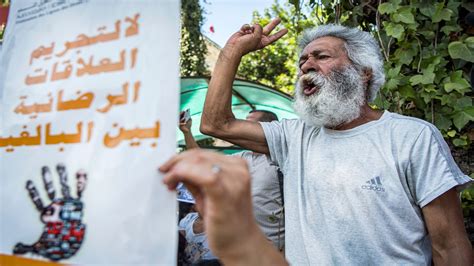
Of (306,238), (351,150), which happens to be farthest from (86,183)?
(351,150)

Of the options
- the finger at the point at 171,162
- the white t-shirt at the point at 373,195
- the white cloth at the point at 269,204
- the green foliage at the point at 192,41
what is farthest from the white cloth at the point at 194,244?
the green foliage at the point at 192,41

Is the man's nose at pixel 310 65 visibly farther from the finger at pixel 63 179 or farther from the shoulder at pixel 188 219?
the shoulder at pixel 188 219

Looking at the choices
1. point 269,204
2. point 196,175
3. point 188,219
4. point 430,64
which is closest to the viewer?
point 196,175

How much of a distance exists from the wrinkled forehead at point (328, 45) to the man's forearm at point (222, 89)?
1.33 ft

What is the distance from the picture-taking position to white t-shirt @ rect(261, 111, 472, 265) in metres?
1.90

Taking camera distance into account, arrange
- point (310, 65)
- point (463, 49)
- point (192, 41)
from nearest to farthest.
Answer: point (310, 65) < point (463, 49) < point (192, 41)

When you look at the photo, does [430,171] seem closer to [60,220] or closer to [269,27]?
[269,27]

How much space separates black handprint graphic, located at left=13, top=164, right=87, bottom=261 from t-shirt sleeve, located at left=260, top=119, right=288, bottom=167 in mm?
1237

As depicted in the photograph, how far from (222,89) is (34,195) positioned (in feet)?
3.69

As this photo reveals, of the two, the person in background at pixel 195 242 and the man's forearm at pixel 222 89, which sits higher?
the man's forearm at pixel 222 89

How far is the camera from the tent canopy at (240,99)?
5.96 m

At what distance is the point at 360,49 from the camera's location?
93.8 inches

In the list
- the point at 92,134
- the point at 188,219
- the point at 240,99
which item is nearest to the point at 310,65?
the point at 92,134

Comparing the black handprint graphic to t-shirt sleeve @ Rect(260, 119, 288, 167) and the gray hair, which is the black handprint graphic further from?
the gray hair
